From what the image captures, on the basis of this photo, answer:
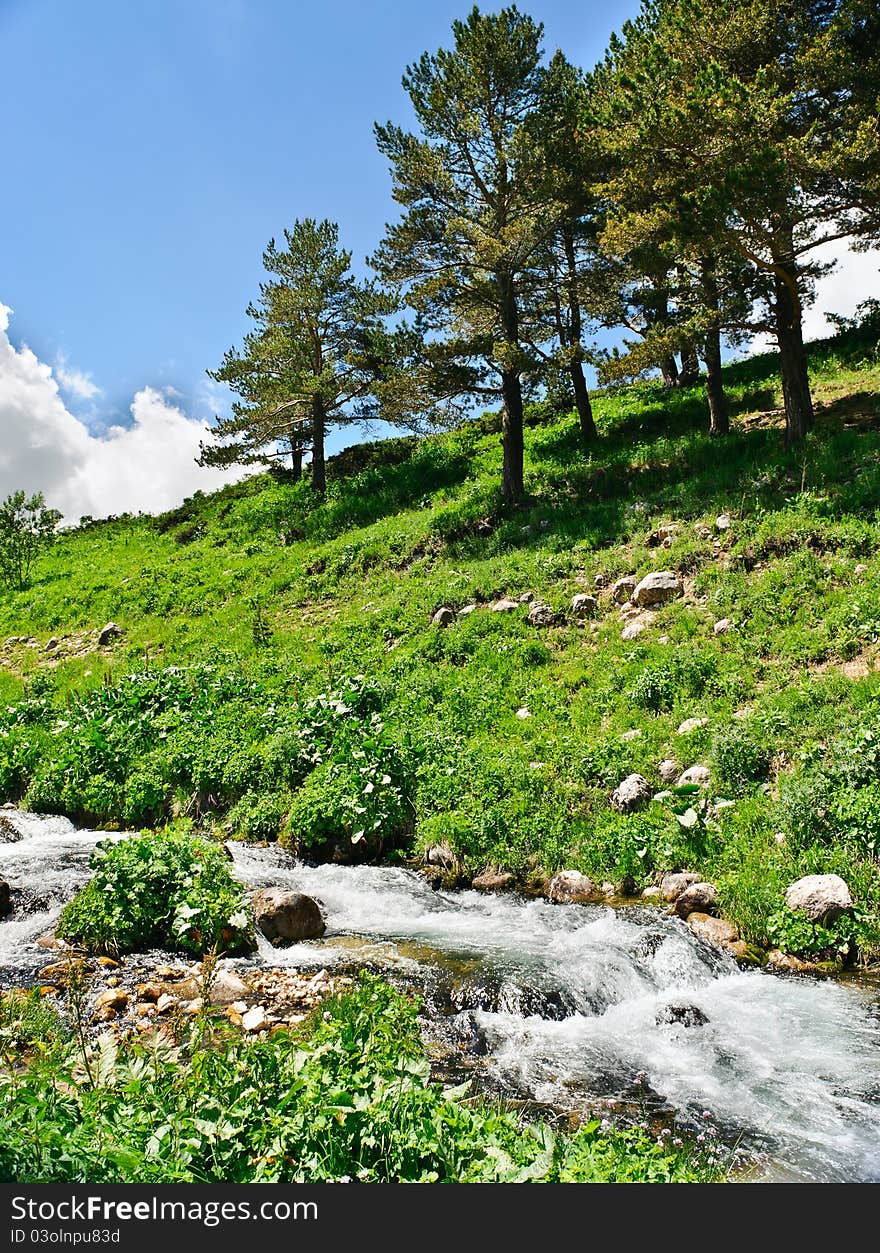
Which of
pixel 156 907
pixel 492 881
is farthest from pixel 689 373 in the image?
pixel 156 907

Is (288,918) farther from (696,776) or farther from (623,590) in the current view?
(623,590)

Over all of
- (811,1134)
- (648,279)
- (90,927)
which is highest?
(648,279)

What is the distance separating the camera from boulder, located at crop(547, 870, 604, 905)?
8.80m

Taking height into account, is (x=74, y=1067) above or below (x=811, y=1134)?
above

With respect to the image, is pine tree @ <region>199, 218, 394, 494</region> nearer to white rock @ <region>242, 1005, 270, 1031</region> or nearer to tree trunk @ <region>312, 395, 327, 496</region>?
tree trunk @ <region>312, 395, 327, 496</region>

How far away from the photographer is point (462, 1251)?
9.73 feet

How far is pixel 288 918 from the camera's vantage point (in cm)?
782

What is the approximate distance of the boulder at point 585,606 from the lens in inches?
618

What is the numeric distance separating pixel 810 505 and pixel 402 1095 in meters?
14.3

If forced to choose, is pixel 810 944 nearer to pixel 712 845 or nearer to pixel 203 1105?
pixel 712 845

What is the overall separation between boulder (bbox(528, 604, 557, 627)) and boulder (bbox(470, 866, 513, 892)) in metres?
7.06

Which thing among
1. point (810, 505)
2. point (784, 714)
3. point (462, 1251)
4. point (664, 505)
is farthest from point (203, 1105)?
point (664, 505)

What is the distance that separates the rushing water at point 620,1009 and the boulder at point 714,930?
17 cm

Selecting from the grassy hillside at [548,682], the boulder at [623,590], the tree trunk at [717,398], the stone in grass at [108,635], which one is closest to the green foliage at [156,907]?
the grassy hillside at [548,682]
